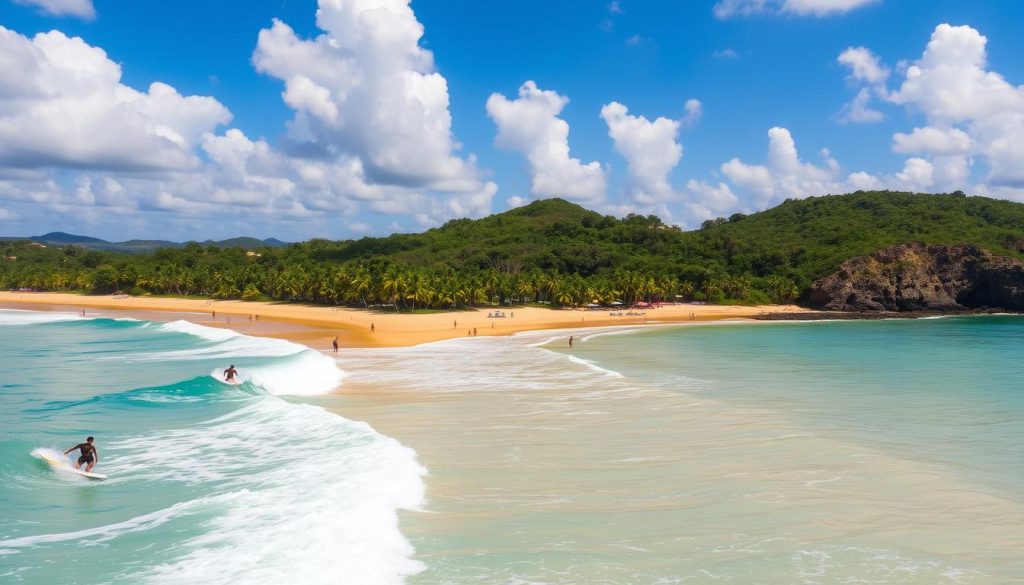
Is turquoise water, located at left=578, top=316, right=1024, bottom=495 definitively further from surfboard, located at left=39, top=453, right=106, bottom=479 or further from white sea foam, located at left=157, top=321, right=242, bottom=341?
white sea foam, located at left=157, top=321, right=242, bottom=341

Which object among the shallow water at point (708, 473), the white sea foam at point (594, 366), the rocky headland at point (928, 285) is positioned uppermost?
the rocky headland at point (928, 285)

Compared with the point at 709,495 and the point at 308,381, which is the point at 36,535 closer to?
the point at 709,495

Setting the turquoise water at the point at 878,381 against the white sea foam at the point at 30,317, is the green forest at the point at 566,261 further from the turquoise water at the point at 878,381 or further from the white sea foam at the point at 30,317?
the turquoise water at the point at 878,381

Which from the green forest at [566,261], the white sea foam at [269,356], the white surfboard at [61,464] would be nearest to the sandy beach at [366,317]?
the white sea foam at [269,356]

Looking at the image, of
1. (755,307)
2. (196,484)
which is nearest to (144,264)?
(755,307)

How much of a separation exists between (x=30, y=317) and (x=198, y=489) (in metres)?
69.3

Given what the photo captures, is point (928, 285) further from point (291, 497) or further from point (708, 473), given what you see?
point (291, 497)

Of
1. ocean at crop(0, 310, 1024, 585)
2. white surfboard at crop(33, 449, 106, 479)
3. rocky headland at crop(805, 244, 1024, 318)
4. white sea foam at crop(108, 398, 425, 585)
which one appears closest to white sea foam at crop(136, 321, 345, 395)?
ocean at crop(0, 310, 1024, 585)

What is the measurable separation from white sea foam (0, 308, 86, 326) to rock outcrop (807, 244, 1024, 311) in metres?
94.2

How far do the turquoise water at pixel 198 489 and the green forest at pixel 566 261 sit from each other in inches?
1991

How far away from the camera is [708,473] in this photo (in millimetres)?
13234

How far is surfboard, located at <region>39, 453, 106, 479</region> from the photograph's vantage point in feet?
44.2

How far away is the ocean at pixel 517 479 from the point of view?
30.3 ft

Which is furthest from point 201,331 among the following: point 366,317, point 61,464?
point 61,464
